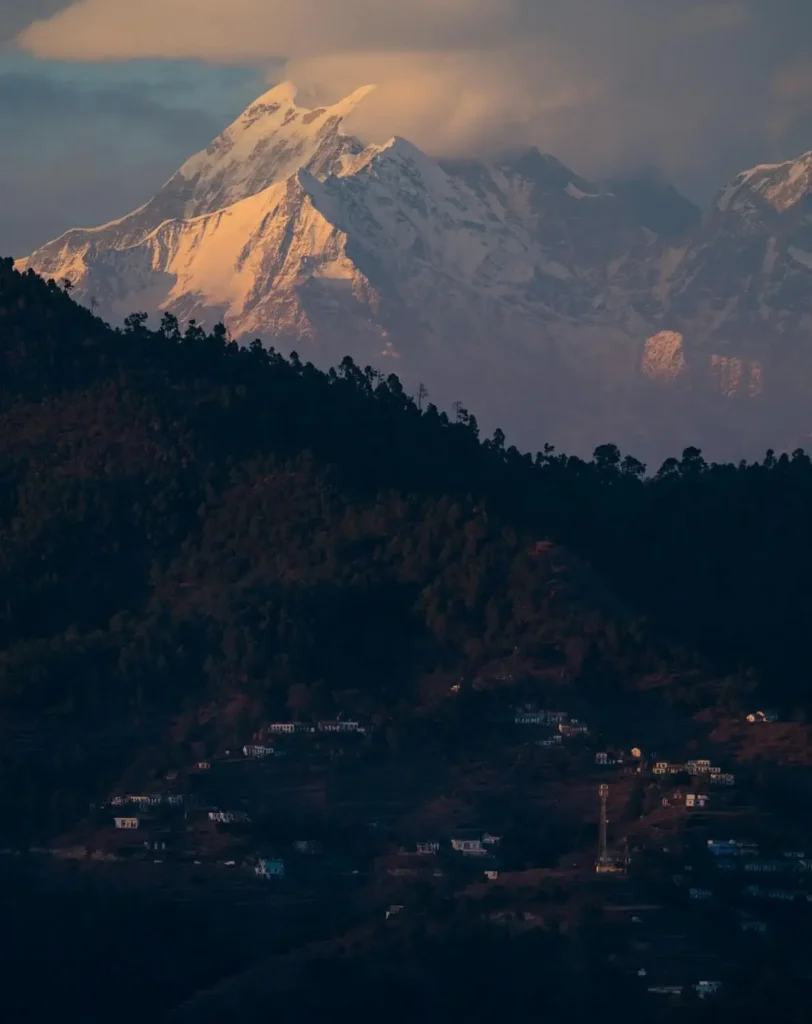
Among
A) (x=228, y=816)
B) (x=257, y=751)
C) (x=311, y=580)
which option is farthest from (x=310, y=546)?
(x=228, y=816)

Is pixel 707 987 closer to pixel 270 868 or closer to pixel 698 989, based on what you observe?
pixel 698 989

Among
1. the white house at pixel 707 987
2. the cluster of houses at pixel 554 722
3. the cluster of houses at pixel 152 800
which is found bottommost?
the white house at pixel 707 987

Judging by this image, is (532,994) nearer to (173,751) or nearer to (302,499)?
(173,751)

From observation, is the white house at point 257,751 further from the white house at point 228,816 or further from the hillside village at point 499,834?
the white house at point 228,816

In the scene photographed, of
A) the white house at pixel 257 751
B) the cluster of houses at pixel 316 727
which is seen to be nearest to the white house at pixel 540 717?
the cluster of houses at pixel 316 727

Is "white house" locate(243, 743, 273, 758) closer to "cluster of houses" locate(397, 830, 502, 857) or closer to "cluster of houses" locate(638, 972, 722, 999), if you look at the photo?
"cluster of houses" locate(397, 830, 502, 857)

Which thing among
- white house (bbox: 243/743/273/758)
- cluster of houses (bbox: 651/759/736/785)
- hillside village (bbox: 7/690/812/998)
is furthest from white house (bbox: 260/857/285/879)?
cluster of houses (bbox: 651/759/736/785)
